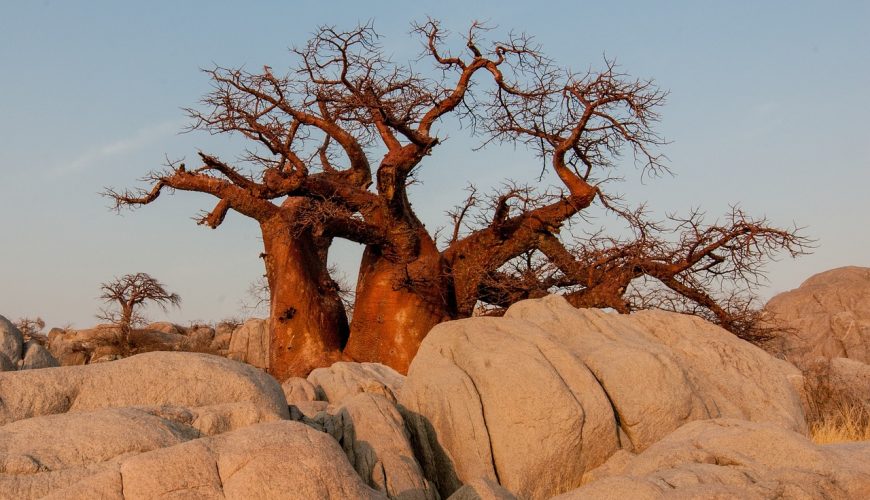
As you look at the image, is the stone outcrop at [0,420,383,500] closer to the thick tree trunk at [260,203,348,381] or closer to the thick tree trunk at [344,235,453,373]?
the thick tree trunk at [344,235,453,373]

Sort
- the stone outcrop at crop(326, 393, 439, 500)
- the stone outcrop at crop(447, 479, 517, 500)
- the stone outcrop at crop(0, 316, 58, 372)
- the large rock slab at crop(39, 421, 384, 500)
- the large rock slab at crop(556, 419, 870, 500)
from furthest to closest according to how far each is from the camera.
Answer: the stone outcrop at crop(0, 316, 58, 372), the stone outcrop at crop(326, 393, 439, 500), the stone outcrop at crop(447, 479, 517, 500), the large rock slab at crop(556, 419, 870, 500), the large rock slab at crop(39, 421, 384, 500)

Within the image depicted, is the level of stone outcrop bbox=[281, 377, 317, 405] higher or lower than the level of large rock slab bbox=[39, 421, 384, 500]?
higher

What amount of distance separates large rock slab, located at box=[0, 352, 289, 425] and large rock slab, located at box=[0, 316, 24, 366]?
6.85 m

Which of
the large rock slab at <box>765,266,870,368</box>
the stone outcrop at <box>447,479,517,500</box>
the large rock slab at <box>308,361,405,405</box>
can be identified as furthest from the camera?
the large rock slab at <box>765,266,870,368</box>

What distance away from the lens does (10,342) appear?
1391 cm

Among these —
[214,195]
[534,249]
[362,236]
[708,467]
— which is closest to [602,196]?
[534,249]

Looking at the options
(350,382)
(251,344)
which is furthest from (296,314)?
(251,344)

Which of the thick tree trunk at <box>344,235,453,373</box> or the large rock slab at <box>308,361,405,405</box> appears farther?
the thick tree trunk at <box>344,235,453,373</box>

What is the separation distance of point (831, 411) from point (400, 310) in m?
6.61

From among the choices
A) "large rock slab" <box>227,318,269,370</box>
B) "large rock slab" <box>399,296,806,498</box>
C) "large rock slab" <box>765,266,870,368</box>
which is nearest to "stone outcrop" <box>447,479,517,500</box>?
"large rock slab" <box>399,296,806,498</box>

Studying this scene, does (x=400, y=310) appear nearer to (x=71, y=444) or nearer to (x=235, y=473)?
(x=71, y=444)

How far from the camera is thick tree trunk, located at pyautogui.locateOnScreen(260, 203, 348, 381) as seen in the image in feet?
49.0

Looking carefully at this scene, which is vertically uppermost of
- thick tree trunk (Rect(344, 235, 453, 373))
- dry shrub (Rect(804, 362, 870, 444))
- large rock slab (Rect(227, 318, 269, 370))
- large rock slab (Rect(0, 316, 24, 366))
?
large rock slab (Rect(227, 318, 269, 370))

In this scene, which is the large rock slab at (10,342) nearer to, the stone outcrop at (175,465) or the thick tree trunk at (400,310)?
the thick tree trunk at (400,310)
